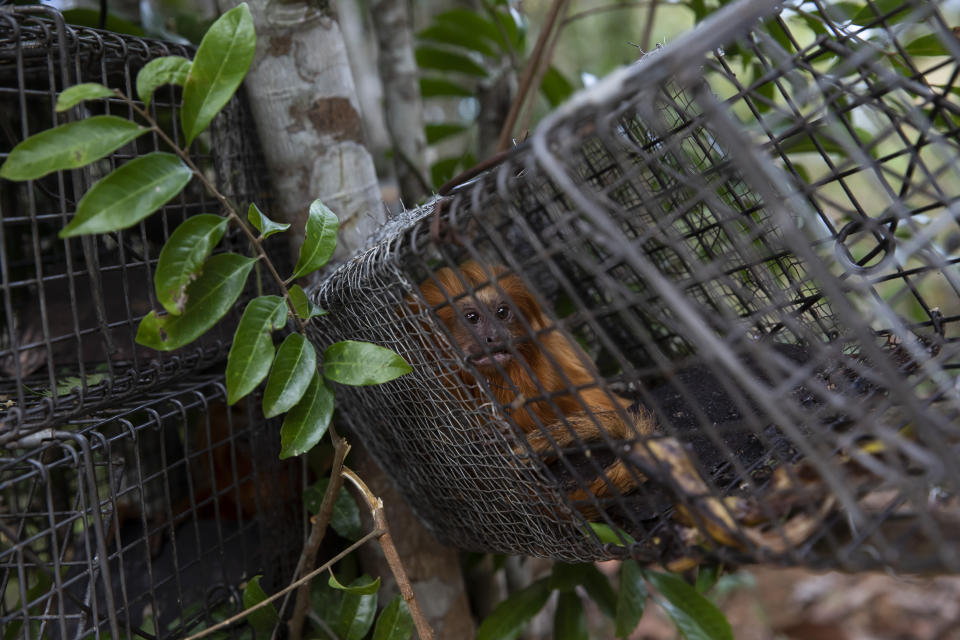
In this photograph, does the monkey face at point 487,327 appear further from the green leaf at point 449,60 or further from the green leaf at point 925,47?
the green leaf at point 925,47

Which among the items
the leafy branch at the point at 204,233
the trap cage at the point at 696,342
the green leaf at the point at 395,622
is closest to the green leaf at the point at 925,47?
the trap cage at the point at 696,342

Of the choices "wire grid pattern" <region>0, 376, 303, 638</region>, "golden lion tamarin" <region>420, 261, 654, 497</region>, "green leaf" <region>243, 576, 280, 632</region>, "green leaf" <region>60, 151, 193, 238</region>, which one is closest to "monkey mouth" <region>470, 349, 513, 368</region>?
"golden lion tamarin" <region>420, 261, 654, 497</region>

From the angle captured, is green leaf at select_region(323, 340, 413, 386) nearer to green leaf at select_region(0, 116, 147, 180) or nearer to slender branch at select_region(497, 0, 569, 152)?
green leaf at select_region(0, 116, 147, 180)

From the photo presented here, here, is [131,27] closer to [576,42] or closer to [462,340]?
[462,340]

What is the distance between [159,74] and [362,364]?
582 mm

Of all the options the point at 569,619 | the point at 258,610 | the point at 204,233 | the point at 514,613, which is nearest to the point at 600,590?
the point at 569,619

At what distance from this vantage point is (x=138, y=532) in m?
2.12

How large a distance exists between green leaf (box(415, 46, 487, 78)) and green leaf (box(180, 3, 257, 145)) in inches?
61.3

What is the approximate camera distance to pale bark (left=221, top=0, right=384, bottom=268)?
1.81 meters

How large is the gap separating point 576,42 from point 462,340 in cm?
491

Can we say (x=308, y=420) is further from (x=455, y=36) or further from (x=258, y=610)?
(x=455, y=36)

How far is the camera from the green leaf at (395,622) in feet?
5.01

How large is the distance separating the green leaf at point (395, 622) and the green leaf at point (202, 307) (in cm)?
70

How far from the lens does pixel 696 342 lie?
2.91ft
